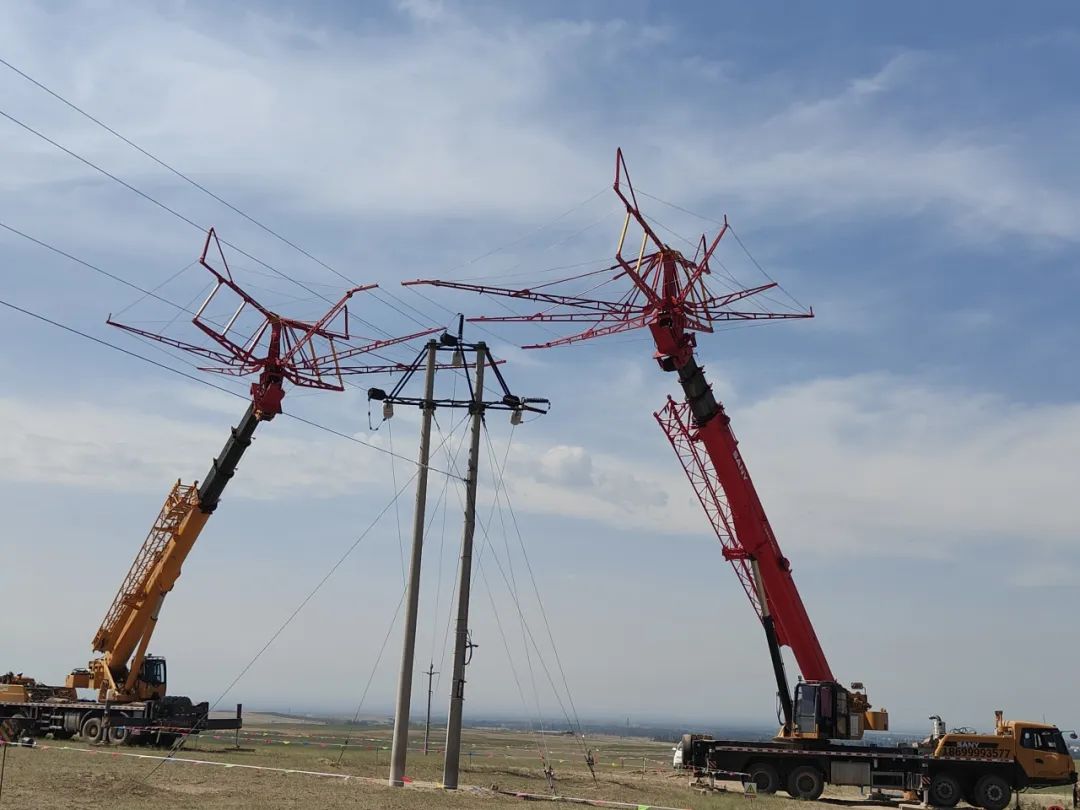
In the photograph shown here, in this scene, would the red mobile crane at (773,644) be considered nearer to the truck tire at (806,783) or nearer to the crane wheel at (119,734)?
the truck tire at (806,783)

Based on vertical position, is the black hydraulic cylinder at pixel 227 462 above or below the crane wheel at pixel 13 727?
above

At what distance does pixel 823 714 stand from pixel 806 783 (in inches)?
90.0

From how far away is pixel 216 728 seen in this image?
4503 cm

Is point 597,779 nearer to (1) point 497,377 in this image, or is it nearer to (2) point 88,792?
(1) point 497,377

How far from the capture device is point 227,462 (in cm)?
4366

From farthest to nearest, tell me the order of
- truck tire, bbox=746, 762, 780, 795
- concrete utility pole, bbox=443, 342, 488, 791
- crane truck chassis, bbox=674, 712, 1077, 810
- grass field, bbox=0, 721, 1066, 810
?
truck tire, bbox=746, 762, 780, 795, crane truck chassis, bbox=674, 712, 1077, 810, concrete utility pole, bbox=443, 342, 488, 791, grass field, bbox=0, 721, 1066, 810

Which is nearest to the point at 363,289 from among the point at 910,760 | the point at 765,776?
the point at 765,776

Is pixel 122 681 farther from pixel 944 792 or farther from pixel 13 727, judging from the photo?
pixel 944 792

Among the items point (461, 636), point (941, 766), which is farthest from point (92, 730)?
point (941, 766)

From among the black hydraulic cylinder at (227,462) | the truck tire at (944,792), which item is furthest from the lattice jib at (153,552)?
the truck tire at (944,792)

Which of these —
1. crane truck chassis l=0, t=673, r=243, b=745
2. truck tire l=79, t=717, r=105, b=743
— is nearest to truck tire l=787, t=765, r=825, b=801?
crane truck chassis l=0, t=673, r=243, b=745

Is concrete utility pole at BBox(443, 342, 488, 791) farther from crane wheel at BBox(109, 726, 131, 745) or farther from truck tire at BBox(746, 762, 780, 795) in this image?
crane wheel at BBox(109, 726, 131, 745)

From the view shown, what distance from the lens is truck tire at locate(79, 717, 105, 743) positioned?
4453 cm

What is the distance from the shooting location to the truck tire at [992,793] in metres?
34.8
